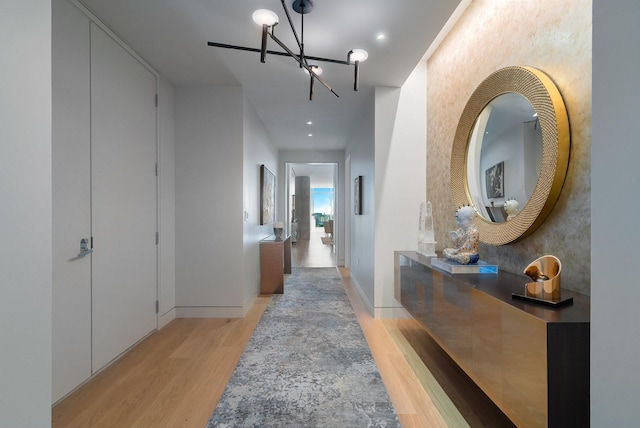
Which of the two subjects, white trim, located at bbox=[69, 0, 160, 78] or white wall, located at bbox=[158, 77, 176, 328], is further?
white wall, located at bbox=[158, 77, 176, 328]

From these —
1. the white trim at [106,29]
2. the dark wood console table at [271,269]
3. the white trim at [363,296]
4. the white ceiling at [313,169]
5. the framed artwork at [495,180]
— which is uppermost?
the white ceiling at [313,169]

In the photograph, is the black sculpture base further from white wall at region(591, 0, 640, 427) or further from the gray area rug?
the gray area rug

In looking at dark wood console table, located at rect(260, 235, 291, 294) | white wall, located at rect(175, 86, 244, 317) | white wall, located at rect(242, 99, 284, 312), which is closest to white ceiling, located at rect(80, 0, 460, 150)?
white wall, located at rect(175, 86, 244, 317)

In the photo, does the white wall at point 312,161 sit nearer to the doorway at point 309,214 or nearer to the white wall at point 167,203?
the doorway at point 309,214

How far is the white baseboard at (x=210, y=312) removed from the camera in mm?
3432

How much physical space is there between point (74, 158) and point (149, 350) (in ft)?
5.59

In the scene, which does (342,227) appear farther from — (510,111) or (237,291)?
(510,111)

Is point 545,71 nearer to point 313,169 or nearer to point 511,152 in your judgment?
point 511,152

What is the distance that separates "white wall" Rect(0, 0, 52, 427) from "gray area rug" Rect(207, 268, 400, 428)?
110 centimetres

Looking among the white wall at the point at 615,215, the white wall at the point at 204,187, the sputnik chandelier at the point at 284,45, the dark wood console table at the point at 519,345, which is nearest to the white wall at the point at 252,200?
the white wall at the point at 204,187

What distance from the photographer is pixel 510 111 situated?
1.97 metres

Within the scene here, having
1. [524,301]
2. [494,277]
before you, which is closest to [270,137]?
[494,277]

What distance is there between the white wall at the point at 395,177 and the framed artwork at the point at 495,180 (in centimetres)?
120

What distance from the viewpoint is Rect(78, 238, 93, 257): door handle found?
2078 millimetres
